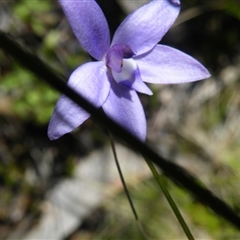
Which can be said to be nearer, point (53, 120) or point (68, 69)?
point (53, 120)

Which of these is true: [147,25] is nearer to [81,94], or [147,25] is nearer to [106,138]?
[81,94]

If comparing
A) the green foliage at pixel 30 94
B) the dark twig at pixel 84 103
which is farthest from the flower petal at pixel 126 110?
the green foliage at pixel 30 94

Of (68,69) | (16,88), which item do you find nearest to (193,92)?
(68,69)

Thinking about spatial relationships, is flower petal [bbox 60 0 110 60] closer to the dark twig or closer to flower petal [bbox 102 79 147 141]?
flower petal [bbox 102 79 147 141]

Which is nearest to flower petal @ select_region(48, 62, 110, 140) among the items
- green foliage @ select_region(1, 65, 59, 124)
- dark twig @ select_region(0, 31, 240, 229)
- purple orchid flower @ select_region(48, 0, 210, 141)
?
purple orchid flower @ select_region(48, 0, 210, 141)

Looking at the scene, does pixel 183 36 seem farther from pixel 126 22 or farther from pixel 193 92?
pixel 126 22

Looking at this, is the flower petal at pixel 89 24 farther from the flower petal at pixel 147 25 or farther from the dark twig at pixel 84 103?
the dark twig at pixel 84 103

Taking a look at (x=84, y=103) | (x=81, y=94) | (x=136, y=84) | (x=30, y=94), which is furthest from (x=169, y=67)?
(x=30, y=94)
